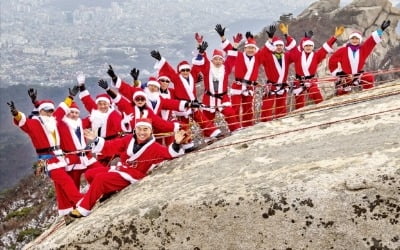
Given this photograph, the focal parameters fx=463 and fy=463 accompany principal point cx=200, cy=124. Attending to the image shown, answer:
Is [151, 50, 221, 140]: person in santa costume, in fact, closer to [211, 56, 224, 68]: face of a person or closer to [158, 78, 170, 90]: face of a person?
[158, 78, 170, 90]: face of a person

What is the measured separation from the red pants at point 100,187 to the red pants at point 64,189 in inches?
58.1

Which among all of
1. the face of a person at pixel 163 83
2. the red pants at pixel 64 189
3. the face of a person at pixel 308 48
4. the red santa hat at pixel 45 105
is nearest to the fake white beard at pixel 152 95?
the face of a person at pixel 163 83

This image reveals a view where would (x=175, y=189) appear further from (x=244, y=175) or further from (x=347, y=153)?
(x=347, y=153)

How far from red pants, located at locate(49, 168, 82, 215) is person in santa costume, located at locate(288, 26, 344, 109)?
5.99 m

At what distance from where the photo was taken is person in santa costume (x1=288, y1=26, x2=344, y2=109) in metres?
11.7

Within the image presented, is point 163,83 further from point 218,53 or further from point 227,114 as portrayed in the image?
point 227,114

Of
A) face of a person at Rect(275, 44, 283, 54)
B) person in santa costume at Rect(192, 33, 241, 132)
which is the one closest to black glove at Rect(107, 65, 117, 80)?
person in santa costume at Rect(192, 33, 241, 132)

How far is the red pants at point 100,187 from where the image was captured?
7.07m

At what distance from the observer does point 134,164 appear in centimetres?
750

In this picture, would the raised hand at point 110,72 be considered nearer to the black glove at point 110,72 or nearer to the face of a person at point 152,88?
the black glove at point 110,72

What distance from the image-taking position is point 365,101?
7605 millimetres

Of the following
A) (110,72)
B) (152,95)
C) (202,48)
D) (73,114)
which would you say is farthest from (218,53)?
(73,114)

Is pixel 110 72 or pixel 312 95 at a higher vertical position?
pixel 110 72

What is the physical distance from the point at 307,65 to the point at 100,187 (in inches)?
267
